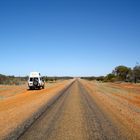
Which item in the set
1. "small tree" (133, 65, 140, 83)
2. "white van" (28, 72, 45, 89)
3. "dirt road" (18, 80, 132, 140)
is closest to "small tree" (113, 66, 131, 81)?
"small tree" (133, 65, 140, 83)

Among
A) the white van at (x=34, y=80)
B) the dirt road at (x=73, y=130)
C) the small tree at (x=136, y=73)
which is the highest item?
the small tree at (x=136, y=73)

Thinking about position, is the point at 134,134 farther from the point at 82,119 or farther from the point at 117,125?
the point at 82,119

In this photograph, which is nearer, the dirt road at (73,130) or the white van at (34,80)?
the dirt road at (73,130)

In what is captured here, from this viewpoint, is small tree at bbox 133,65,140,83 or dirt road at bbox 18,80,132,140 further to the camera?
small tree at bbox 133,65,140,83

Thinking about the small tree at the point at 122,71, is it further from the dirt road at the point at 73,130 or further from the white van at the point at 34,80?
the dirt road at the point at 73,130

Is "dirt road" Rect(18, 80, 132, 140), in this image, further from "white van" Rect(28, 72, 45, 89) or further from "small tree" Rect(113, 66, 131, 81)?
"small tree" Rect(113, 66, 131, 81)

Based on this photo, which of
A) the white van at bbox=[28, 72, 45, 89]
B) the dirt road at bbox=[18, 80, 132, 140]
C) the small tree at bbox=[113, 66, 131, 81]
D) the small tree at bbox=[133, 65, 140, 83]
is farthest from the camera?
the small tree at bbox=[113, 66, 131, 81]

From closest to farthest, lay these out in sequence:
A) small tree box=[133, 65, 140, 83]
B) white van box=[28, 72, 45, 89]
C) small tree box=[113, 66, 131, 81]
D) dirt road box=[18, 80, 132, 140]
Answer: dirt road box=[18, 80, 132, 140] < white van box=[28, 72, 45, 89] < small tree box=[133, 65, 140, 83] < small tree box=[113, 66, 131, 81]

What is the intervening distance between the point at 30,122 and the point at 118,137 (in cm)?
429

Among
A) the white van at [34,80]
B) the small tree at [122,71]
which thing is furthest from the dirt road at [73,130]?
the small tree at [122,71]

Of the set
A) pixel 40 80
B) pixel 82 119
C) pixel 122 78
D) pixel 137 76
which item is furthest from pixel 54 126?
pixel 122 78

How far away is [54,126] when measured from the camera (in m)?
10.8

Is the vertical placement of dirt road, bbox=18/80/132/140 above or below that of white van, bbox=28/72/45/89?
below

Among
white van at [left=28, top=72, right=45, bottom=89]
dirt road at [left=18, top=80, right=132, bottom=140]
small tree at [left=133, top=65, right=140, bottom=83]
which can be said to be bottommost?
dirt road at [left=18, top=80, right=132, bottom=140]
